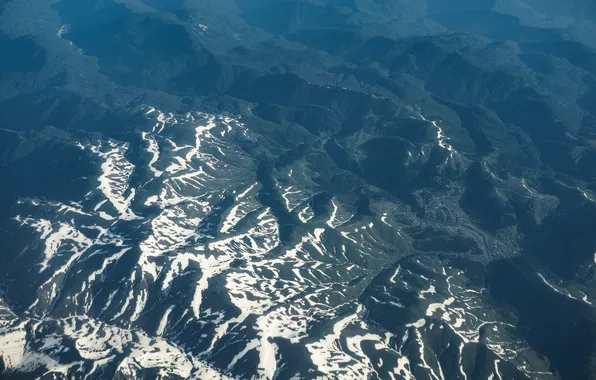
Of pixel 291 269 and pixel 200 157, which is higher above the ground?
pixel 291 269

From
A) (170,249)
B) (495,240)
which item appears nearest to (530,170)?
(495,240)

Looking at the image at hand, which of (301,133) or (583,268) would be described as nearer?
(583,268)

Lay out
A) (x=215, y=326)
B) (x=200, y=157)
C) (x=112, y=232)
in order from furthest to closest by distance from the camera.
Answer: (x=200, y=157) → (x=112, y=232) → (x=215, y=326)

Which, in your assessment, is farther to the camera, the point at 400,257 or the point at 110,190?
the point at 110,190

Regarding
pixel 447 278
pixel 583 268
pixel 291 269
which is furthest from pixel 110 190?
pixel 583 268

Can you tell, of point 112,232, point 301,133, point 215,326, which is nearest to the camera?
point 215,326

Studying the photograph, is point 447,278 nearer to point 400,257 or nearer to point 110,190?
point 400,257

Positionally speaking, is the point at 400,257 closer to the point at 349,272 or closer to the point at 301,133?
the point at 349,272

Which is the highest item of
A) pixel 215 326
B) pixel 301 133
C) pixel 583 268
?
pixel 583 268

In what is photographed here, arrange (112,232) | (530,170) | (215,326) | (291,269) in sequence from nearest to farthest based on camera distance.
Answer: (215,326)
(291,269)
(112,232)
(530,170)
